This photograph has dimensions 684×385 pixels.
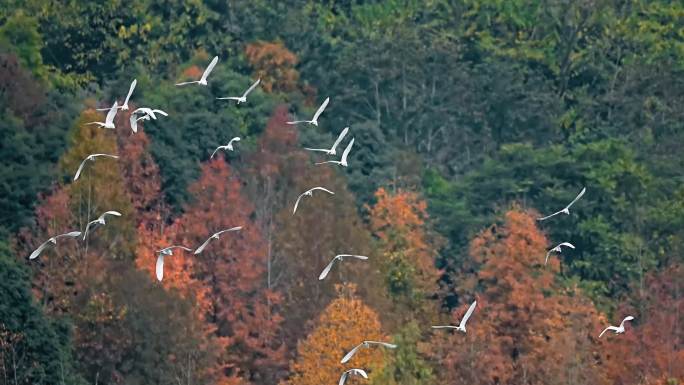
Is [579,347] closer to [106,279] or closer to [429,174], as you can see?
[106,279]

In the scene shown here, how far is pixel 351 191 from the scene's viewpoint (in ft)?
261

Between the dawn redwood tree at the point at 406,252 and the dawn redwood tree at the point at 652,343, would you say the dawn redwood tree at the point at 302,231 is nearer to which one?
the dawn redwood tree at the point at 406,252

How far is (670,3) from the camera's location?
299 ft

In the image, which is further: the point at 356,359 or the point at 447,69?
the point at 447,69

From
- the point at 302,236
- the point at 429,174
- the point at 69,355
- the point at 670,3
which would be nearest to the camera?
the point at 69,355

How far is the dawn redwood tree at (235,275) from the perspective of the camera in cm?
6556

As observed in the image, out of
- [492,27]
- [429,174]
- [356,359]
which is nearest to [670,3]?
[492,27]

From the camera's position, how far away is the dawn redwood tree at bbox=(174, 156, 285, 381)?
65562mm

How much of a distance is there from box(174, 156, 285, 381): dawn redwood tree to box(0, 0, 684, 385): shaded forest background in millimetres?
84

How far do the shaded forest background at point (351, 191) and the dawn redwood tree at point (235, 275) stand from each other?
0.08 m

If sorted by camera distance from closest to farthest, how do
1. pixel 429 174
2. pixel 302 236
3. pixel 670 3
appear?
pixel 302 236
pixel 429 174
pixel 670 3

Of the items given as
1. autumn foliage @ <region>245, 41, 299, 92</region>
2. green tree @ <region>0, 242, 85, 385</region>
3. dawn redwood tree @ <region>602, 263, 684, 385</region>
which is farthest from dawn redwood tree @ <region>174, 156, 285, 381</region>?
autumn foliage @ <region>245, 41, 299, 92</region>

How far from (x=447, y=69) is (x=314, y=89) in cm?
486

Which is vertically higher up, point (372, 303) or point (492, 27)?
point (372, 303)
